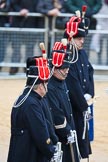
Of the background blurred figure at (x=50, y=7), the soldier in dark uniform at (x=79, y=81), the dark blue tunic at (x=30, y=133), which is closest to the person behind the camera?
the dark blue tunic at (x=30, y=133)

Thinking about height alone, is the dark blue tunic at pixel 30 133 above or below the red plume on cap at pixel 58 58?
below

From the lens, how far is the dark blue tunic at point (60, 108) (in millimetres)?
7773

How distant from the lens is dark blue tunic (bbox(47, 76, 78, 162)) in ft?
25.5

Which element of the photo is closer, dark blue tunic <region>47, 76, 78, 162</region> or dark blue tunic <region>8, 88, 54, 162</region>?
dark blue tunic <region>8, 88, 54, 162</region>

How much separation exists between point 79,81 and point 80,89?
0.69ft

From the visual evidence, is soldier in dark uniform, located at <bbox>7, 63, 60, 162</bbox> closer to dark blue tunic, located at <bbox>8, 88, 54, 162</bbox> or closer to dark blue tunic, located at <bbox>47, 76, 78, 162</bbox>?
dark blue tunic, located at <bbox>8, 88, 54, 162</bbox>

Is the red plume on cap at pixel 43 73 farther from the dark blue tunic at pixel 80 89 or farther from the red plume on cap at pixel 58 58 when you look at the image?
the dark blue tunic at pixel 80 89

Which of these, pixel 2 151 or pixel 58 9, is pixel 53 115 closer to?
pixel 2 151

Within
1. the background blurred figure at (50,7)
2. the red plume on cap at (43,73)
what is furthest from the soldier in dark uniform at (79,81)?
the background blurred figure at (50,7)

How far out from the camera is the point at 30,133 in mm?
6828

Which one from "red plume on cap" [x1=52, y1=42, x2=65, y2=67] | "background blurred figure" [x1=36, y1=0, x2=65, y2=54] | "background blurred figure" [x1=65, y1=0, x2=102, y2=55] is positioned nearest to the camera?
"red plume on cap" [x1=52, y1=42, x2=65, y2=67]

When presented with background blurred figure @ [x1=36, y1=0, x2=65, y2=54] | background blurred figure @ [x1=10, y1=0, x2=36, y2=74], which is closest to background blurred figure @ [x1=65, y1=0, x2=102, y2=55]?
background blurred figure @ [x1=36, y1=0, x2=65, y2=54]

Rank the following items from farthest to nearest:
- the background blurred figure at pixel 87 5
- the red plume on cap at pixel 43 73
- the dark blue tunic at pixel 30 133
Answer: the background blurred figure at pixel 87 5 → the red plume on cap at pixel 43 73 → the dark blue tunic at pixel 30 133

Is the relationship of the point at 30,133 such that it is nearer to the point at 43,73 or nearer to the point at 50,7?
the point at 43,73
